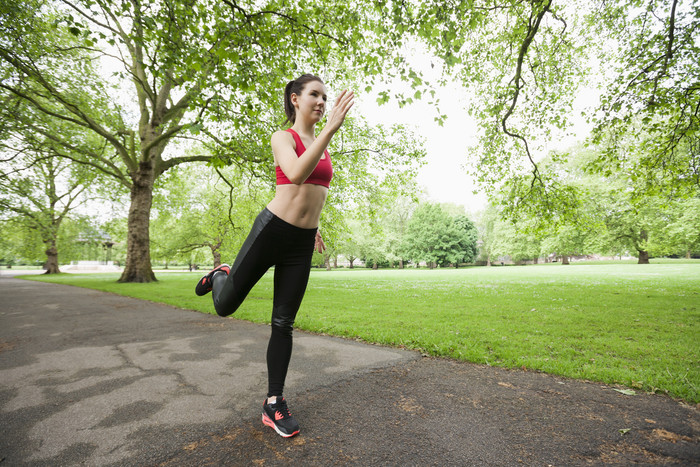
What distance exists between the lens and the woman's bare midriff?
7.10ft

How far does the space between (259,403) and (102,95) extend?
62.2 feet

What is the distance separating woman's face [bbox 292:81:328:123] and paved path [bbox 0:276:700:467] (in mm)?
2390

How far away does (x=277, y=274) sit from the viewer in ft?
7.75

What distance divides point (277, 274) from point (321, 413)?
3.99ft

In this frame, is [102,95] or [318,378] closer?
[318,378]

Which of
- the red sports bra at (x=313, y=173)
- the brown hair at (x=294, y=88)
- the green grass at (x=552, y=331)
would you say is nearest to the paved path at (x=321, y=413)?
the green grass at (x=552, y=331)

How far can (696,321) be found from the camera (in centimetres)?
623

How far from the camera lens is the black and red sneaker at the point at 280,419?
6.97ft

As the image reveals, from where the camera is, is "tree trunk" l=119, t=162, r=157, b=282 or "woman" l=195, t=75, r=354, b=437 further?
"tree trunk" l=119, t=162, r=157, b=282

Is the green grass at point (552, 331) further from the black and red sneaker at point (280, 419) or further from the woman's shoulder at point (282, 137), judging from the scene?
the woman's shoulder at point (282, 137)

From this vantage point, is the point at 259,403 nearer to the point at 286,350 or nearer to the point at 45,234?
the point at 286,350

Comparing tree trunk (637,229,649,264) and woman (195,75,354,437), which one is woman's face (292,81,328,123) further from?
tree trunk (637,229,649,264)

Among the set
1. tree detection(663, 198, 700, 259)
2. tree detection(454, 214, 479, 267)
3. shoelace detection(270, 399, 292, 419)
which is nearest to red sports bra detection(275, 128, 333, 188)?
shoelace detection(270, 399, 292, 419)

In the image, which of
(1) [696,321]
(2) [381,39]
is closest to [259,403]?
(2) [381,39]
